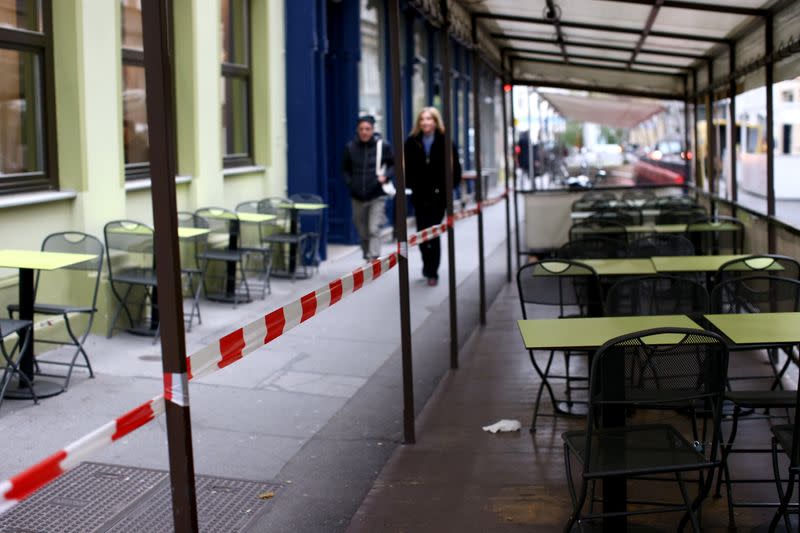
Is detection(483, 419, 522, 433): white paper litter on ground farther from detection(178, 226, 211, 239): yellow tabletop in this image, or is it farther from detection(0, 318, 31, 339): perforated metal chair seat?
detection(178, 226, 211, 239): yellow tabletop

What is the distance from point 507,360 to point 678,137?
998 centimetres

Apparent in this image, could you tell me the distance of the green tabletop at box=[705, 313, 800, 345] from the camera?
4.60 m

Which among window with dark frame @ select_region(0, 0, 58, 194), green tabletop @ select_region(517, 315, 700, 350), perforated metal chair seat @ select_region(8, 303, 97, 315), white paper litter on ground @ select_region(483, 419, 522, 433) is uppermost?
window with dark frame @ select_region(0, 0, 58, 194)

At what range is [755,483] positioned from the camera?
5090 mm

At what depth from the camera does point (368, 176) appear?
12898mm

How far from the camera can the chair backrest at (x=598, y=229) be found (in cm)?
1008

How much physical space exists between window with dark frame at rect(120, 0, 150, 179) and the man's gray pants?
3.41m

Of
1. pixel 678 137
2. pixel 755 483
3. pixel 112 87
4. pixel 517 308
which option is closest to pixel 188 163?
pixel 112 87

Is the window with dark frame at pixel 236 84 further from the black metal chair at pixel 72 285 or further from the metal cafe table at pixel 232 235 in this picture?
the black metal chair at pixel 72 285

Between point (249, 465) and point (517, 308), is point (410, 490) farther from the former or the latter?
point (517, 308)

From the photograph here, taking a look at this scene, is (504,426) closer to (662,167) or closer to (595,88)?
(595,88)

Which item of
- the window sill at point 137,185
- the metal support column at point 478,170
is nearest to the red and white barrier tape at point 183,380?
the metal support column at point 478,170

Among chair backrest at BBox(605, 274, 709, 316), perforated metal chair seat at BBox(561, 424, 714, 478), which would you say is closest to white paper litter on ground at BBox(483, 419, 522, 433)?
A: chair backrest at BBox(605, 274, 709, 316)

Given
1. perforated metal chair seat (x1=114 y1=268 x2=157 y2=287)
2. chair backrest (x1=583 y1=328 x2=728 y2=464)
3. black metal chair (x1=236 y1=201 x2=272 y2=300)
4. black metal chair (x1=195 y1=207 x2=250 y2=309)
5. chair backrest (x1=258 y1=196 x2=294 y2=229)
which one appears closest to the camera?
chair backrest (x1=583 y1=328 x2=728 y2=464)
